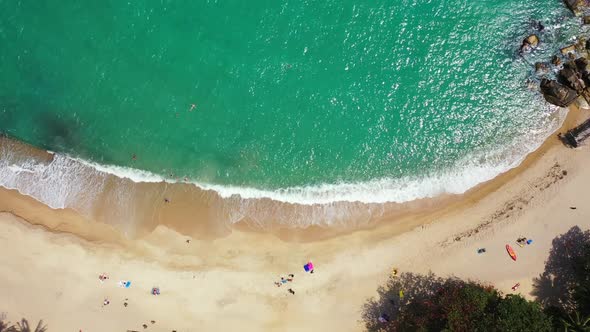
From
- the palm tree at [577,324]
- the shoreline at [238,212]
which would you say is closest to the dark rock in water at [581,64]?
the shoreline at [238,212]

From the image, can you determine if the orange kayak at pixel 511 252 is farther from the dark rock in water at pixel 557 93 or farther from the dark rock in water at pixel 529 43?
the dark rock in water at pixel 529 43

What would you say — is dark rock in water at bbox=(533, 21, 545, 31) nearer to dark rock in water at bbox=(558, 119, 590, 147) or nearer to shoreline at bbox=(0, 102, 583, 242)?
shoreline at bbox=(0, 102, 583, 242)

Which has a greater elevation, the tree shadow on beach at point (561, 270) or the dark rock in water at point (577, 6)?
the dark rock in water at point (577, 6)

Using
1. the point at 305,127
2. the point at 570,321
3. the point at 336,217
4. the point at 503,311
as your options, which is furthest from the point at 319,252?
the point at 570,321

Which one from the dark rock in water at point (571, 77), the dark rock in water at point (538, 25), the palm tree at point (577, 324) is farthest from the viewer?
the dark rock in water at point (538, 25)

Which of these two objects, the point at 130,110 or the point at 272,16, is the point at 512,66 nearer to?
the point at 272,16

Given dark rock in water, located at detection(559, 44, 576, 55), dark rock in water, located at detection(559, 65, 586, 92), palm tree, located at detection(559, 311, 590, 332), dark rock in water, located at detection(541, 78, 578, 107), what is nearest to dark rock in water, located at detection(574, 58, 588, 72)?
dark rock in water, located at detection(559, 65, 586, 92)
